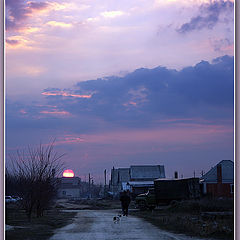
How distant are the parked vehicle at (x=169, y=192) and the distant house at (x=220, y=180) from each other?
1812cm

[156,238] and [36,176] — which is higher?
[36,176]

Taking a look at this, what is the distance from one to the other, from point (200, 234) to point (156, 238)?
71.9 inches

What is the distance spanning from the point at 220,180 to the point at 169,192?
Answer: 20203mm

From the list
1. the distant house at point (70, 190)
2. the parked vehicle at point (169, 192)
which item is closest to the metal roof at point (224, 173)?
the parked vehicle at point (169, 192)

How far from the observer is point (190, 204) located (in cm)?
2822

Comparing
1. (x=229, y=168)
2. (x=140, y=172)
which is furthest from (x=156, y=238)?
(x=140, y=172)

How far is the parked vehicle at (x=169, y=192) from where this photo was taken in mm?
32812

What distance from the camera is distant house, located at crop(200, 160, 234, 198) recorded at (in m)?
51.4

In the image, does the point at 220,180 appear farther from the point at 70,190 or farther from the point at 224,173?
the point at 70,190

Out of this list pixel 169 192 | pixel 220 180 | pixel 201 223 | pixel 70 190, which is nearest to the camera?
pixel 201 223

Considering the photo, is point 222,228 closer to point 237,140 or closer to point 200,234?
point 200,234

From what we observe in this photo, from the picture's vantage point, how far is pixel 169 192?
33062 millimetres

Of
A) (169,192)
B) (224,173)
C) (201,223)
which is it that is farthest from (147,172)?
Answer: (201,223)

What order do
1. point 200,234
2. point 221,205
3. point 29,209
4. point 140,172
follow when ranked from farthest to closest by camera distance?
1. point 140,172
2. point 221,205
3. point 29,209
4. point 200,234
